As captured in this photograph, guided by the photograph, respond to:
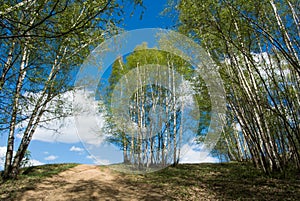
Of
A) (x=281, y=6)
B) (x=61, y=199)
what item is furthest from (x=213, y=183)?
(x=281, y=6)

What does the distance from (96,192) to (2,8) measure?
14.8 ft

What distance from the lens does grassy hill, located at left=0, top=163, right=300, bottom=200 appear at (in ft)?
16.7

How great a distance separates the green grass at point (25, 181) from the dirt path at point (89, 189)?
205mm

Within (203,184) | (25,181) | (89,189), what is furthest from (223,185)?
(25,181)

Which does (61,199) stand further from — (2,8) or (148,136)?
(2,8)

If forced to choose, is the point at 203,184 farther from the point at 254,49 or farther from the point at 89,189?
the point at 254,49

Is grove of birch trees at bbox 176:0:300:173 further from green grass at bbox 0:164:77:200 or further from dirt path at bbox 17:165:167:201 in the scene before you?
green grass at bbox 0:164:77:200

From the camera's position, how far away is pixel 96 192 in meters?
5.55

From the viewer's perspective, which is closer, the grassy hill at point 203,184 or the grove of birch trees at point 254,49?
the grove of birch trees at point 254,49

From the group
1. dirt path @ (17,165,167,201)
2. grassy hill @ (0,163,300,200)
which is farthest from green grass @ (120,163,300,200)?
dirt path @ (17,165,167,201)

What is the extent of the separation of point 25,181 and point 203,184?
4719 millimetres

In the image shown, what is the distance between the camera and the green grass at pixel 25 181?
5316 millimetres

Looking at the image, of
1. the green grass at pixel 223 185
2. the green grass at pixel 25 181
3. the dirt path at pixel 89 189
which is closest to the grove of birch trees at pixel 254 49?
the green grass at pixel 223 185

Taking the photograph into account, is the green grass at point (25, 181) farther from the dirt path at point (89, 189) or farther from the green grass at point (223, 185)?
the green grass at point (223, 185)
